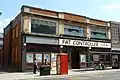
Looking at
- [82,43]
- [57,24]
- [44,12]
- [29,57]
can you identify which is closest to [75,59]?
[82,43]

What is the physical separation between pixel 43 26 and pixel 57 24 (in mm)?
2491

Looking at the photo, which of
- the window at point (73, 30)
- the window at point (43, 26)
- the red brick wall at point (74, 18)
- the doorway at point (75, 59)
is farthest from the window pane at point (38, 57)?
the red brick wall at point (74, 18)

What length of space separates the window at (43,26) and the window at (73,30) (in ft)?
7.60

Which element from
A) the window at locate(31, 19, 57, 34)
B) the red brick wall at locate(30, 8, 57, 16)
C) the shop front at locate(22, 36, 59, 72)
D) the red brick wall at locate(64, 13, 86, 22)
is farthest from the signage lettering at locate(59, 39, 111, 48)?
the red brick wall at locate(30, 8, 57, 16)

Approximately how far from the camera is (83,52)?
132ft

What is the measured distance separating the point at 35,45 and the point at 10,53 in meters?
9.69

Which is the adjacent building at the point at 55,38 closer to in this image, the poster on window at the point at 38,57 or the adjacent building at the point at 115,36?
the poster on window at the point at 38,57

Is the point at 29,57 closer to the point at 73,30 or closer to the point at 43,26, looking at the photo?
the point at 43,26

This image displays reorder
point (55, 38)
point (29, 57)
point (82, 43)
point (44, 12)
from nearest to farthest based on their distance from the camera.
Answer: point (29, 57) → point (44, 12) → point (55, 38) → point (82, 43)

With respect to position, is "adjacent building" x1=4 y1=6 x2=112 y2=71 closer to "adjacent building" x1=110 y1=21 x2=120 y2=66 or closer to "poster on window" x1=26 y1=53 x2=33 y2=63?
"poster on window" x1=26 y1=53 x2=33 y2=63

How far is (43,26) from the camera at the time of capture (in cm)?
3553

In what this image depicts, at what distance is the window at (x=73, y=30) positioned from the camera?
1508 inches

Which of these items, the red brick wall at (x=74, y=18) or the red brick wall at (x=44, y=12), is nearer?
the red brick wall at (x=44, y=12)

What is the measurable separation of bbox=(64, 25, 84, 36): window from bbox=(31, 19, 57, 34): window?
2.32m
